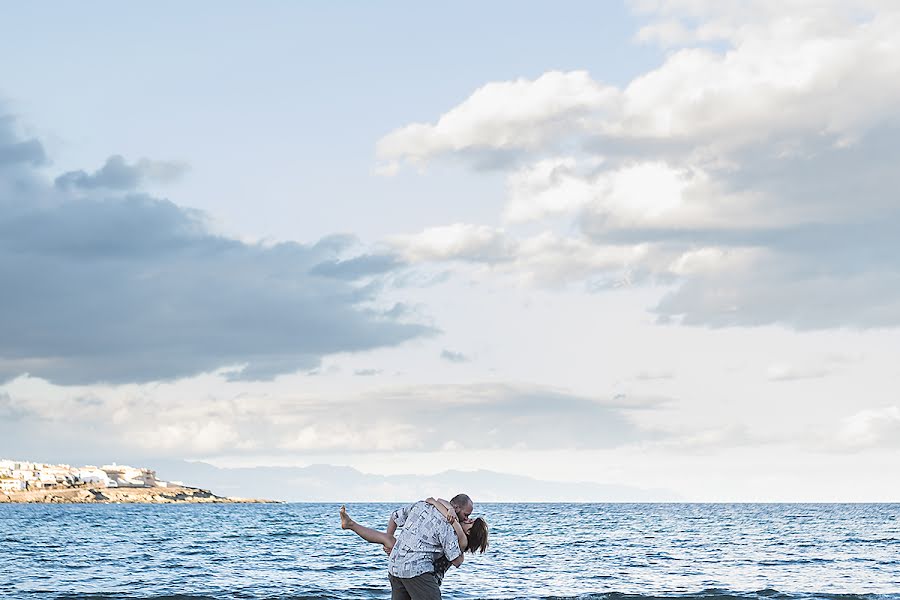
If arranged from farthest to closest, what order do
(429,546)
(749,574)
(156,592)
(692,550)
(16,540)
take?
(16,540) < (692,550) < (749,574) < (156,592) < (429,546)

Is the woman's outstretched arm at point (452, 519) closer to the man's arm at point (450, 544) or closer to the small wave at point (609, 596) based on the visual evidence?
the man's arm at point (450, 544)

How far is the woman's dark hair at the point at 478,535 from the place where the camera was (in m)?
15.9

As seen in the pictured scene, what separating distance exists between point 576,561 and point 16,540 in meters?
40.3

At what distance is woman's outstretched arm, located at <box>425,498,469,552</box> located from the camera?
15945 millimetres

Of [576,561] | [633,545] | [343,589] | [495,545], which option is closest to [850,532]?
[633,545]

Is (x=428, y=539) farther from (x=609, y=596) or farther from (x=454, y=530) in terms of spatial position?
(x=609, y=596)

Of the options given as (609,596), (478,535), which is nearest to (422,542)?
(478,535)

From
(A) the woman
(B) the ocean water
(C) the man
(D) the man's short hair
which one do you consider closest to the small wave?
(B) the ocean water

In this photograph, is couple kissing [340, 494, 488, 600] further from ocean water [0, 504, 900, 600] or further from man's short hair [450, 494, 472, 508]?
ocean water [0, 504, 900, 600]

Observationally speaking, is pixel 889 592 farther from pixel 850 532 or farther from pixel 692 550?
pixel 850 532

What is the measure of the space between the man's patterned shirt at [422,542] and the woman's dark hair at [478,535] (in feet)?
0.80

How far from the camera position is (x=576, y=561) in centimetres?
5234

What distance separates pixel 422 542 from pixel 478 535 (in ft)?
2.85

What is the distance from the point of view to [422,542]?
1612 centimetres
